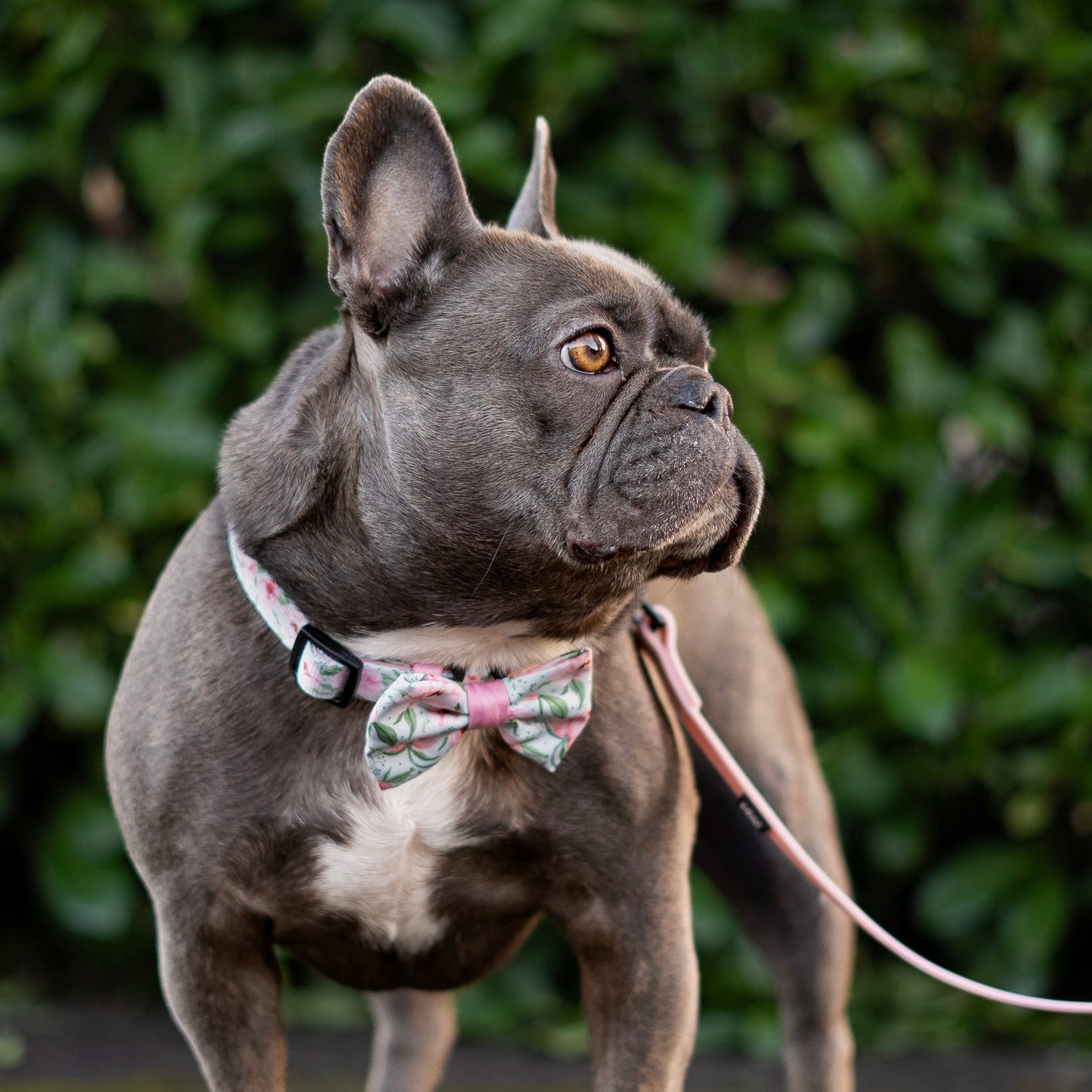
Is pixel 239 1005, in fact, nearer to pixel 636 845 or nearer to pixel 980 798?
pixel 636 845

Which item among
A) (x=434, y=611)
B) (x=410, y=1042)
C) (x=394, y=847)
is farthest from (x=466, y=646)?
(x=410, y=1042)

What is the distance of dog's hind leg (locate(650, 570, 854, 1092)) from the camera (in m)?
3.03

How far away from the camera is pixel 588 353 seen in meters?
2.33

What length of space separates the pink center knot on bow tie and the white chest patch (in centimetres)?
9

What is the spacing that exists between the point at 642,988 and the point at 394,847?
439 millimetres

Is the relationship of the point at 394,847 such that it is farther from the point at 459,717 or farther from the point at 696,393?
the point at 696,393

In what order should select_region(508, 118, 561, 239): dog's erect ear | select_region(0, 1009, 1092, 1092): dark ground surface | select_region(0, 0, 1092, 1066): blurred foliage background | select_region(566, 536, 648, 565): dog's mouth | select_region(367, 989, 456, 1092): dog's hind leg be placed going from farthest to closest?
select_region(0, 0, 1092, 1066): blurred foliage background < select_region(0, 1009, 1092, 1092): dark ground surface < select_region(367, 989, 456, 1092): dog's hind leg < select_region(508, 118, 561, 239): dog's erect ear < select_region(566, 536, 648, 565): dog's mouth

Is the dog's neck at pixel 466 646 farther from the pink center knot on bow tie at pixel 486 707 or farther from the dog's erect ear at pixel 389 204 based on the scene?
the dog's erect ear at pixel 389 204

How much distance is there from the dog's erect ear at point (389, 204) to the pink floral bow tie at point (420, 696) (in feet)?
1.52

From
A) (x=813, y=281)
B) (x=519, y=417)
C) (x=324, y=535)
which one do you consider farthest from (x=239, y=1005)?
(x=813, y=281)

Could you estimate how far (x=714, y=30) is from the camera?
436 cm

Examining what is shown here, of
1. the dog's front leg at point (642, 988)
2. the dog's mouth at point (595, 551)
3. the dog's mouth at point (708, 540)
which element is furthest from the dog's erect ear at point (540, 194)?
the dog's front leg at point (642, 988)

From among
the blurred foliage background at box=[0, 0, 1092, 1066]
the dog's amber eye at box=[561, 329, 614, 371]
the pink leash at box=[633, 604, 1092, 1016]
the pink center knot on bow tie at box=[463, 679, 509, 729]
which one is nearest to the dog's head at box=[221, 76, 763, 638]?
the dog's amber eye at box=[561, 329, 614, 371]

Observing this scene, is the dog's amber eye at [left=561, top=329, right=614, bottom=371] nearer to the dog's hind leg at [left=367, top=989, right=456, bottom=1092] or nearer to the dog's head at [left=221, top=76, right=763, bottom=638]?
the dog's head at [left=221, top=76, right=763, bottom=638]
